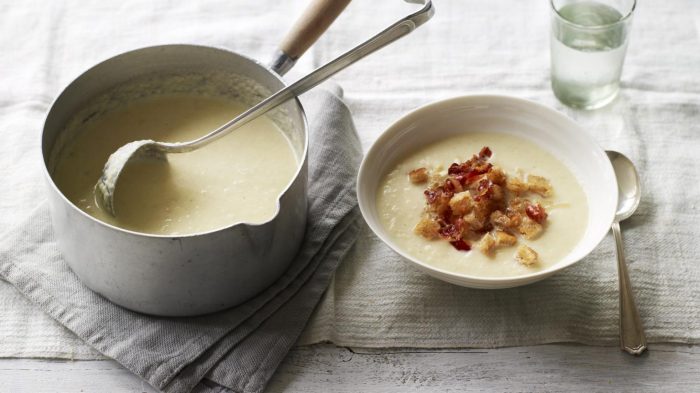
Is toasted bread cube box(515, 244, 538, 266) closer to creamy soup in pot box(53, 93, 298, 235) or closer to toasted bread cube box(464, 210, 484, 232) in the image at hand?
toasted bread cube box(464, 210, 484, 232)

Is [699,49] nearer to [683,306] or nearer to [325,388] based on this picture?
[683,306]

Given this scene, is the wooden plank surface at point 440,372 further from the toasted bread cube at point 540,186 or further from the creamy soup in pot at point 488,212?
the toasted bread cube at point 540,186

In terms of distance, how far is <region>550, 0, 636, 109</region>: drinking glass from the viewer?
2.11 m

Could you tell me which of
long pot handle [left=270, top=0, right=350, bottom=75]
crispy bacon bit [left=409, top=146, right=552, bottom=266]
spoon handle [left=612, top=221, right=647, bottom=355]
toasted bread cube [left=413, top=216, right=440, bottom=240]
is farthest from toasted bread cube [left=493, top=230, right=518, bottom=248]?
long pot handle [left=270, top=0, right=350, bottom=75]

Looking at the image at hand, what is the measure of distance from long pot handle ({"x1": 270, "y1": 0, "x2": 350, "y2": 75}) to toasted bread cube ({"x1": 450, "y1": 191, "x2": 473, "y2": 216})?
0.43m

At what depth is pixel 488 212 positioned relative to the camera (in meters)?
1.79

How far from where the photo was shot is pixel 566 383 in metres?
1.69

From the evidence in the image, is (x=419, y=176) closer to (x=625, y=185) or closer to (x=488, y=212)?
(x=488, y=212)

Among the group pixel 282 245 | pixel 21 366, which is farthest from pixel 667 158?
pixel 21 366

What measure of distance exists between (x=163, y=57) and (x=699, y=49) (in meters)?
1.39

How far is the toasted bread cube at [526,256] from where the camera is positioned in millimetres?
1715

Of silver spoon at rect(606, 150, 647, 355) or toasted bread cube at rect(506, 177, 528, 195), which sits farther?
toasted bread cube at rect(506, 177, 528, 195)

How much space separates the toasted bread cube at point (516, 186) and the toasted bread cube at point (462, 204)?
0.37 feet

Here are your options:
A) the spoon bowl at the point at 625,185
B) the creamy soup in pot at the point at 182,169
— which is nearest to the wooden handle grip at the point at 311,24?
the creamy soup in pot at the point at 182,169
